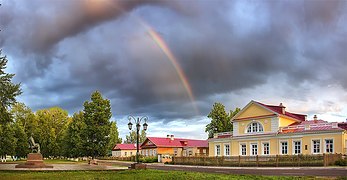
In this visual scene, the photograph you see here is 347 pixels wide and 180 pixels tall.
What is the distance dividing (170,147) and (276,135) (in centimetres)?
3705

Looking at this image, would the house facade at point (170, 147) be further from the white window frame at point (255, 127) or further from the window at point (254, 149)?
the window at point (254, 149)

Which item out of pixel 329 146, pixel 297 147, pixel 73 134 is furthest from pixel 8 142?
pixel 329 146

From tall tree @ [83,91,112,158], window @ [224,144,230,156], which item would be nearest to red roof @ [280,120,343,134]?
window @ [224,144,230,156]

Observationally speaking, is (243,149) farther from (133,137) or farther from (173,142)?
(133,137)

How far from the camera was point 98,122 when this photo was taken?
6094cm

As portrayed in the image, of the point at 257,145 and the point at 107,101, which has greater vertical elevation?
the point at 107,101

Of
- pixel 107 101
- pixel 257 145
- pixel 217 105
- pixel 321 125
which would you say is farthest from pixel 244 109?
pixel 107 101

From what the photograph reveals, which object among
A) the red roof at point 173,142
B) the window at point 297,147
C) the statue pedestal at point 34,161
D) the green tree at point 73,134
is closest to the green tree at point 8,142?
the green tree at point 73,134

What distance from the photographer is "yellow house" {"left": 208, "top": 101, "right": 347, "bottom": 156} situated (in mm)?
42344

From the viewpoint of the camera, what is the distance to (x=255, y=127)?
51750mm

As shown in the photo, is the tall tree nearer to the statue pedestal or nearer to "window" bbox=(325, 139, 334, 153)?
the statue pedestal

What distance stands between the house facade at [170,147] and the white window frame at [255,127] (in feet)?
89.0

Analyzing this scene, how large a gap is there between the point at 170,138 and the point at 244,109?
111 feet

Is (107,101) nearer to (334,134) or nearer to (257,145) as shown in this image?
(257,145)
